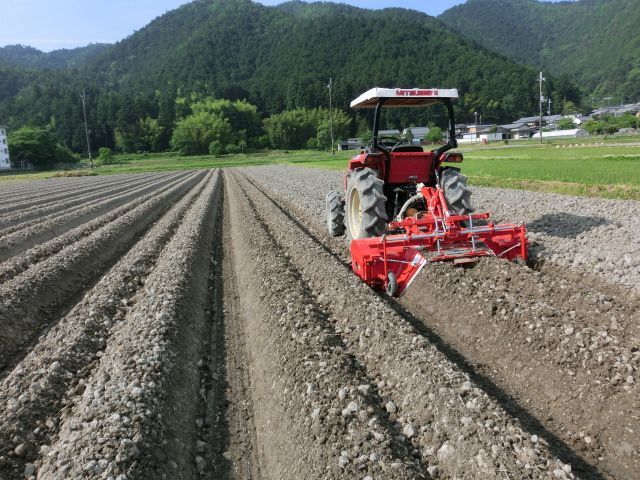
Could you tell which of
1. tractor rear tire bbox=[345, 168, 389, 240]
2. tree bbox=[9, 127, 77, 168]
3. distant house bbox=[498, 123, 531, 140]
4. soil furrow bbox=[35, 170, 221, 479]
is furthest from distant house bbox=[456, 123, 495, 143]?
soil furrow bbox=[35, 170, 221, 479]

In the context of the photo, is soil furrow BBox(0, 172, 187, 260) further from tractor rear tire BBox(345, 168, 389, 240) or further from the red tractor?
tractor rear tire BBox(345, 168, 389, 240)

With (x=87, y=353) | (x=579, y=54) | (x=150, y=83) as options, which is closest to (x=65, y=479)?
(x=87, y=353)

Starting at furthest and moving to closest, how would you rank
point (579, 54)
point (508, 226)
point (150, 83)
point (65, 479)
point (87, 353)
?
1. point (579, 54)
2. point (150, 83)
3. point (508, 226)
4. point (87, 353)
5. point (65, 479)

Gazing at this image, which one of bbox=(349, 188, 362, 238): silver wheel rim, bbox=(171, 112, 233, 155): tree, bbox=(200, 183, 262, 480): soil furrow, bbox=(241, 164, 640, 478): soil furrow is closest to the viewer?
bbox=(241, 164, 640, 478): soil furrow

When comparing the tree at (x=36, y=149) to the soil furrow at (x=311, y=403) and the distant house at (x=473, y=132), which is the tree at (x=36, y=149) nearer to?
the distant house at (x=473, y=132)

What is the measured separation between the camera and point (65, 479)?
9.32 ft

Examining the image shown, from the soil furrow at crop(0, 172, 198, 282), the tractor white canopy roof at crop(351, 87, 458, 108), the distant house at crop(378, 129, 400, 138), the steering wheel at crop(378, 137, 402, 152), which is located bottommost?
the soil furrow at crop(0, 172, 198, 282)

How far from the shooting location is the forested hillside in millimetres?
108812

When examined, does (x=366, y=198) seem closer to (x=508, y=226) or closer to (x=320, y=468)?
(x=508, y=226)

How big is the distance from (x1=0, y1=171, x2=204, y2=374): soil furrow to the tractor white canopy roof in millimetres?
5085

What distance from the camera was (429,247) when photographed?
606 cm

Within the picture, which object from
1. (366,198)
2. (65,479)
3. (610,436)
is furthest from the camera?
(366,198)

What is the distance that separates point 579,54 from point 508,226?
22588cm

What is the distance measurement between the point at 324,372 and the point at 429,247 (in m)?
2.71
